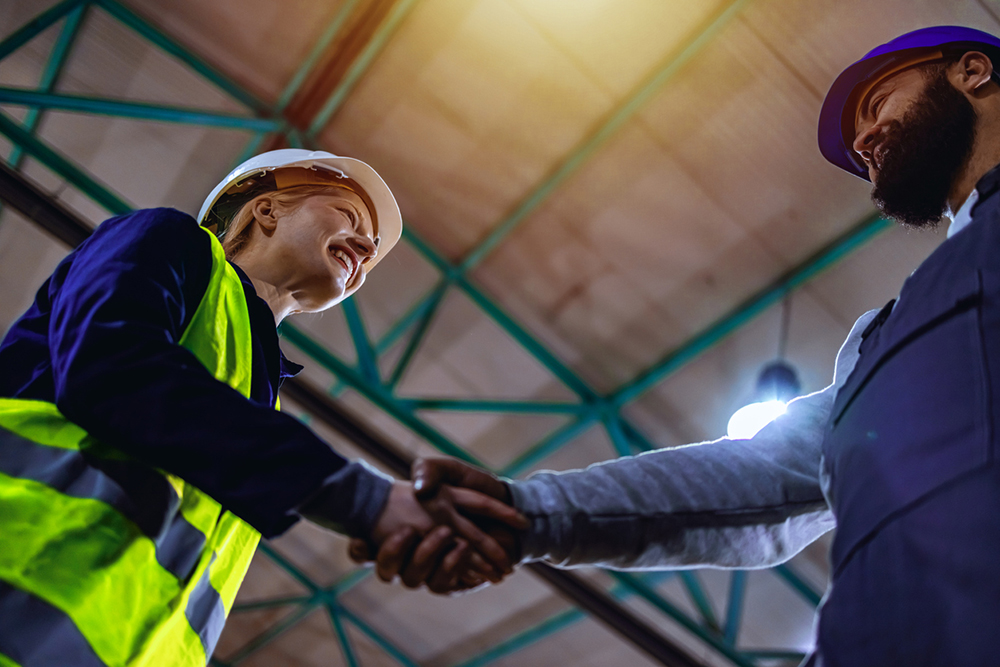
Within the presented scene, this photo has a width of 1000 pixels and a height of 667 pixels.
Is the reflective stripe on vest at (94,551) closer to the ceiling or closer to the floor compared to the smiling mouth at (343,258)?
closer to the floor

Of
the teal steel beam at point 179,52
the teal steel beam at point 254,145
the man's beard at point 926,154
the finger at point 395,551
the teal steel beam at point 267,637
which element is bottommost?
the teal steel beam at point 267,637

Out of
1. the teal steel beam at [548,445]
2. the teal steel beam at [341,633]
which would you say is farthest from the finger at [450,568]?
the teal steel beam at [341,633]

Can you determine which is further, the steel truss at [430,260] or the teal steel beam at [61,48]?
the teal steel beam at [61,48]

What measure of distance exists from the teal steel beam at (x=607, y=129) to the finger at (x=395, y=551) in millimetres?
4961

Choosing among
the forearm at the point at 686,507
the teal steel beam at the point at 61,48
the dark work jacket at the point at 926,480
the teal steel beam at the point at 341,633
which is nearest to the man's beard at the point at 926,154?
the dark work jacket at the point at 926,480

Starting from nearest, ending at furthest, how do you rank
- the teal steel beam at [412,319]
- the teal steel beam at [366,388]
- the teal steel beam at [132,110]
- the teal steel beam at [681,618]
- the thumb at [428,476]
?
1. the thumb at [428,476]
2. the teal steel beam at [132,110]
3. the teal steel beam at [366,388]
4. the teal steel beam at [412,319]
5. the teal steel beam at [681,618]

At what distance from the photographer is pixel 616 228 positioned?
7.01 metres

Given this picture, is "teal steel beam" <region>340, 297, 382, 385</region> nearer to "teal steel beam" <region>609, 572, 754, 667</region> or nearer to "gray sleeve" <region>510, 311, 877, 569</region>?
"teal steel beam" <region>609, 572, 754, 667</region>

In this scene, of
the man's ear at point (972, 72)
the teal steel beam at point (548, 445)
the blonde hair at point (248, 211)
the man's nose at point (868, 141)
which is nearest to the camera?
the man's ear at point (972, 72)

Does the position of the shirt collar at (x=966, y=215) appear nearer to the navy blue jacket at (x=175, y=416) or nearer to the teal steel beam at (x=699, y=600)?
the navy blue jacket at (x=175, y=416)

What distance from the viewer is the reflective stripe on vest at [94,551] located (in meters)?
1.60

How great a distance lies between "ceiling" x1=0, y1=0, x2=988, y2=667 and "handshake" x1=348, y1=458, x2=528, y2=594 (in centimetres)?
475

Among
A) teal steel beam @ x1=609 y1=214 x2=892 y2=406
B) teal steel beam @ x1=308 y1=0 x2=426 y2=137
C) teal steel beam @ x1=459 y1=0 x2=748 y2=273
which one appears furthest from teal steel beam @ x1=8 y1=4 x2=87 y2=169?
teal steel beam @ x1=609 y1=214 x2=892 y2=406

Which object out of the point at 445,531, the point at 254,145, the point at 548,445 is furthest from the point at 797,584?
the point at 445,531
